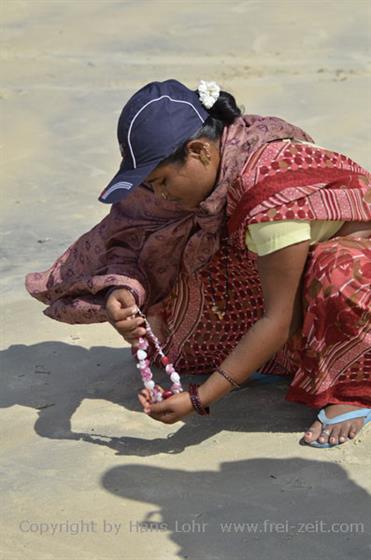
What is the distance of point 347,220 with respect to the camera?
3324mm

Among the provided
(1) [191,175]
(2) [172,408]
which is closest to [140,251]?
(1) [191,175]

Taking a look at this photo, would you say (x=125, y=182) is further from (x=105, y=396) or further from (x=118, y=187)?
(x=105, y=396)

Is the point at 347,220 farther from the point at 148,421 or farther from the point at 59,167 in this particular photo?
the point at 59,167

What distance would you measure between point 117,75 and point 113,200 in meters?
5.86

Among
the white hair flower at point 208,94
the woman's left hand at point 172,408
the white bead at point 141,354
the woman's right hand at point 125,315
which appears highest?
the white hair flower at point 208,94

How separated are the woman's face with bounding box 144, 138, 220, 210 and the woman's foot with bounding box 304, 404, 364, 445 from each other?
786mm

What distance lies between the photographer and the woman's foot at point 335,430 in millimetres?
3389

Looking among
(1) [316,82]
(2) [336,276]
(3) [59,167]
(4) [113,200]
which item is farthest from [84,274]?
(1) [316,82]

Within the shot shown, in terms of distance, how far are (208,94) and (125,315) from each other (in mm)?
719

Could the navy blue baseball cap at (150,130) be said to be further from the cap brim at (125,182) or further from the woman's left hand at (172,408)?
the woman's left hand at (172,408)

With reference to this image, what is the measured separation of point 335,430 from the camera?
3.41 metres

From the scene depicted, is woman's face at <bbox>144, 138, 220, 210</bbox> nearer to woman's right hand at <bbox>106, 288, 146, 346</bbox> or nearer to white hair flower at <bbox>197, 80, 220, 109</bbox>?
white hair flower at <bbox>197, 80, 220, 109</bbox>

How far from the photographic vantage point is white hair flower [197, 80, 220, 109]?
10.7ft

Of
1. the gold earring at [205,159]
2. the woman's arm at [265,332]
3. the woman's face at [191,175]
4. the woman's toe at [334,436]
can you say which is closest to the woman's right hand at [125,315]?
the woman's arm at [265,332]
